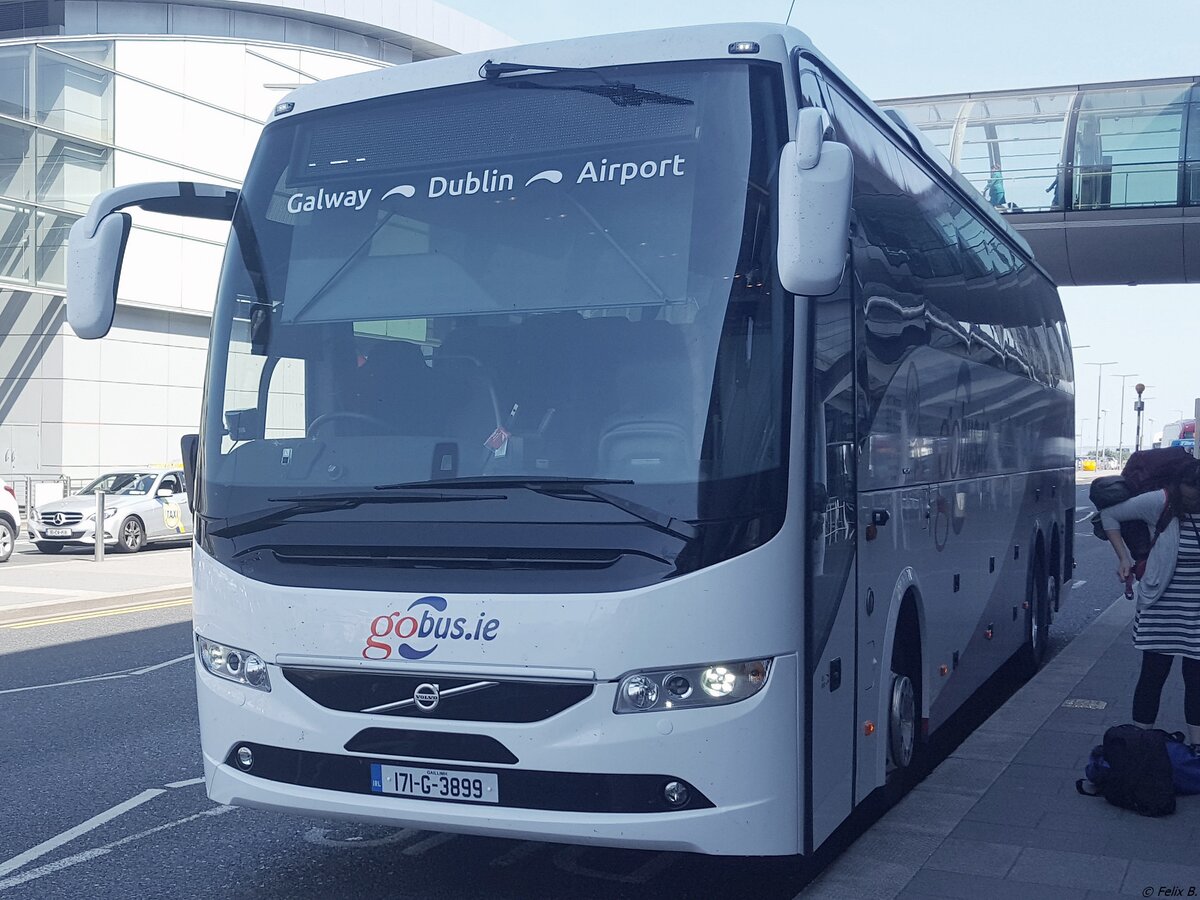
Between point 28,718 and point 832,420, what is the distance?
625 cm

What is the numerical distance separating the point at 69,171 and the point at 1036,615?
30348mm

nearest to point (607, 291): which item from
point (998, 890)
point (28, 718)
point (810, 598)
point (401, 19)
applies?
point (810, 598)

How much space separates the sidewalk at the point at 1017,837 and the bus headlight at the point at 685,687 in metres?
0.92

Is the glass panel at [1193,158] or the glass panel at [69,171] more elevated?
the glass panel at [69,171]

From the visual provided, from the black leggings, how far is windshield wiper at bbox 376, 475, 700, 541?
3699mm

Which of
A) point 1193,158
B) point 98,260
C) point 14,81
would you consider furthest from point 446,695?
point 14,81

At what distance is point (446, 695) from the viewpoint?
455 cm

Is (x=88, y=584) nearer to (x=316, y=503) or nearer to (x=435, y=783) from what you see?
(x=316, y=503)

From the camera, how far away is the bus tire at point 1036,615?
10680mm

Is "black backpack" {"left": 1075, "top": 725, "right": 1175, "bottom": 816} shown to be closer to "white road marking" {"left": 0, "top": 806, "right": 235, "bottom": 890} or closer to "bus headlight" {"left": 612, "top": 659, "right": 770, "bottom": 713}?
"bus headlight" {"left": 612, "top": 659, "right": 770, "bottom": 713}

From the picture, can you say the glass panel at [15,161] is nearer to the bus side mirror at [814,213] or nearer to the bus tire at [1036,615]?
the bus tire at [1036,615]

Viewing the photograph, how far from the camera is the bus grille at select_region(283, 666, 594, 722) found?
445 centimetres

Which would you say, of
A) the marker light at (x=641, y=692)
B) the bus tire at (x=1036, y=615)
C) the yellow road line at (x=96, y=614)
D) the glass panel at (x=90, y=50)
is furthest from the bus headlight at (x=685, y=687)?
the glass panel at (x=90, y=50)

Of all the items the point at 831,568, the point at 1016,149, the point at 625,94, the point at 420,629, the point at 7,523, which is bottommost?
the point at 7,523
